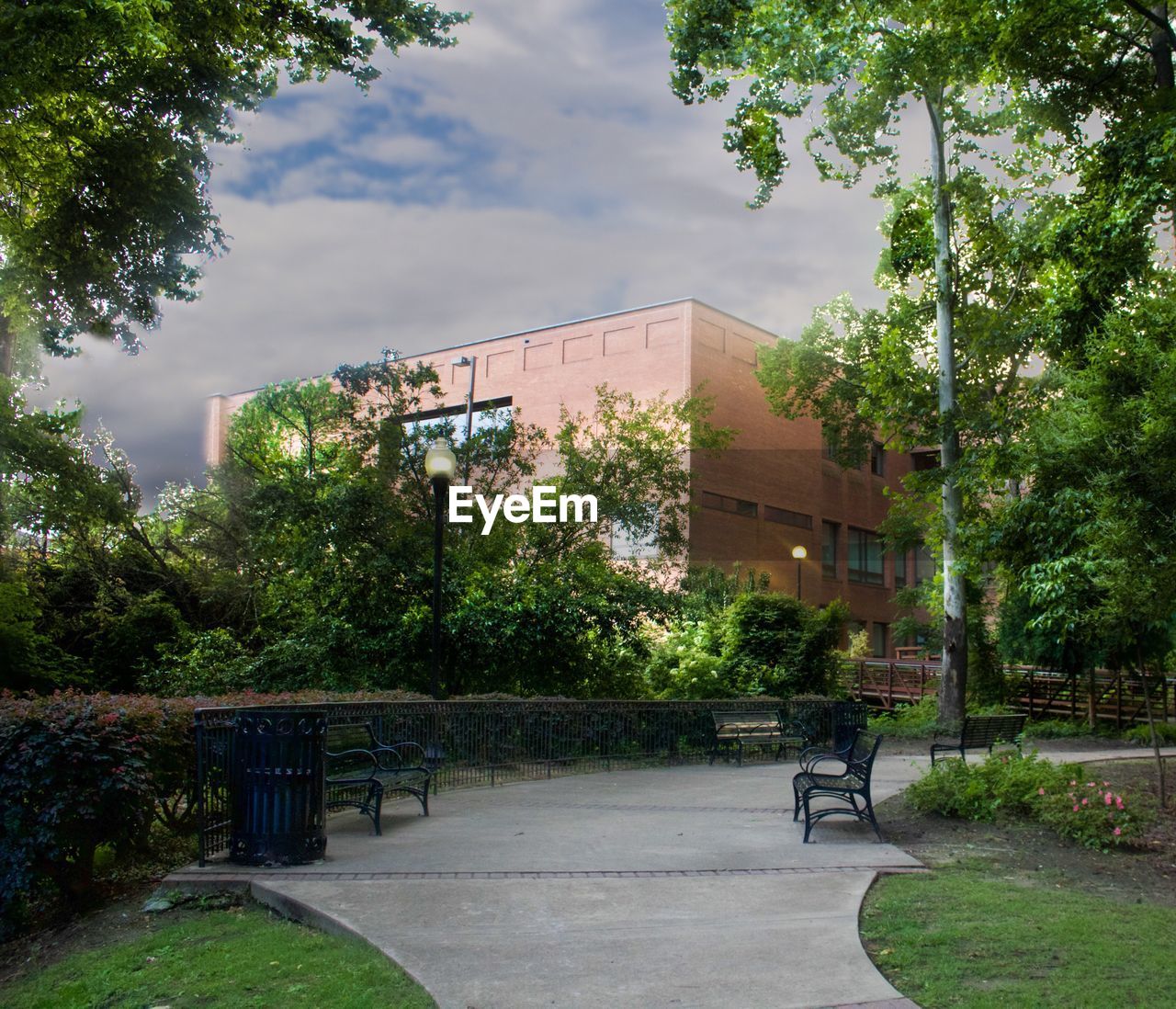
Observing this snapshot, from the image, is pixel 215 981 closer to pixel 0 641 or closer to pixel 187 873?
pixel 187 873

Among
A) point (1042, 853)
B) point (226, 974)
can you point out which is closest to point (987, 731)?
point (1042, 853)

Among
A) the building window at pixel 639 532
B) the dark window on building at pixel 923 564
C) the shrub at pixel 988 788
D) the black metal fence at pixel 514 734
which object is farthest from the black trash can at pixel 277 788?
the dark window on building at pixel 923 564

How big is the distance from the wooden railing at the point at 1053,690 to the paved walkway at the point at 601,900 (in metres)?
16.3

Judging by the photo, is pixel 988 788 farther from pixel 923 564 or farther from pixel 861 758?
pixel 923 564

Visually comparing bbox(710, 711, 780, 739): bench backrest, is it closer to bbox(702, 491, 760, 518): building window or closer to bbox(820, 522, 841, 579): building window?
bbox(702, 491, 760, 518): building window

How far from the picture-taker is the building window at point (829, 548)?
155ft

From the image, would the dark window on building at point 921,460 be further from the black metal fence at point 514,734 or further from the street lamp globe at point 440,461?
A: the street lamp globe at point 440,461

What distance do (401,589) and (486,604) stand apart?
5.98ft

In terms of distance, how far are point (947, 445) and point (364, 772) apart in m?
18.0

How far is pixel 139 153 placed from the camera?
17.1 m

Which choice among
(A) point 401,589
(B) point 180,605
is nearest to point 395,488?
(A) point 401,589

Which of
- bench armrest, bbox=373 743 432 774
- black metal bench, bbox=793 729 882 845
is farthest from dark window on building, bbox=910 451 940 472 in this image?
black metal bench, bbox=793 729 882 845

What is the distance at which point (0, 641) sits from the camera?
18484 millimetres

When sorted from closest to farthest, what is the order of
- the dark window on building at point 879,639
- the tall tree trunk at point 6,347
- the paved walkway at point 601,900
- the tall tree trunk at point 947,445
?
the paved walkway at point 601,900 < the tall tree trunk at point 6,347 < the tall tree trunk at point 947,445 < the dark window on building at point 879,639
